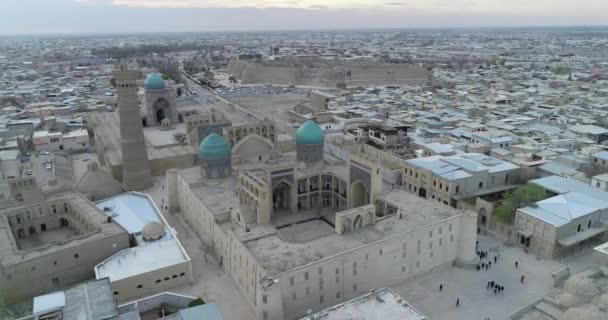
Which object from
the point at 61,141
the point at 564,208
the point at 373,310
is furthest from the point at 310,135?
the point at 61,141

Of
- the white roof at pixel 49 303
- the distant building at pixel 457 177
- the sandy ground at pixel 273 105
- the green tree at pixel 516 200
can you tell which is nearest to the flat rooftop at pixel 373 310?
the white roof at pixel 49 303

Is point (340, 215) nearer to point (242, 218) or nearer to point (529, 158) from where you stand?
point (242, 218)

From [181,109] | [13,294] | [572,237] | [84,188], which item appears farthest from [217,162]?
[181,109]

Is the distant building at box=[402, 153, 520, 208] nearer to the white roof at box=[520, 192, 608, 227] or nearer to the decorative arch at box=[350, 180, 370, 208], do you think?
the white roof at box=[520, 192, 608, 227]

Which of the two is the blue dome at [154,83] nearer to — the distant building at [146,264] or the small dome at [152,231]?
the distant building at [146,264]

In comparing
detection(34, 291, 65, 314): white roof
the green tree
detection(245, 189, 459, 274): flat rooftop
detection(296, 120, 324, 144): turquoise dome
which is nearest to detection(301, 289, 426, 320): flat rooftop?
detection(245, 189, 459, 274): flat rooftop

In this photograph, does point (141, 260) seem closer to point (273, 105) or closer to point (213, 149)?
point (213, 149)

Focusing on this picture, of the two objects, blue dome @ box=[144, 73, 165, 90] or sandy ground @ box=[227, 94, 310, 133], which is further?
sandy ground @ box=[227, 94, 310, 133]
